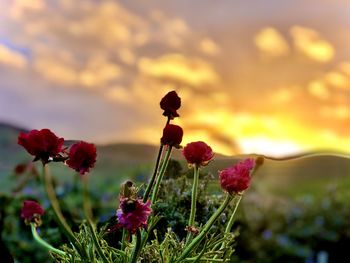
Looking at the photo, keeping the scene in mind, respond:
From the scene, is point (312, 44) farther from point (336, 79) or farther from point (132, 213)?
point (132, 213)

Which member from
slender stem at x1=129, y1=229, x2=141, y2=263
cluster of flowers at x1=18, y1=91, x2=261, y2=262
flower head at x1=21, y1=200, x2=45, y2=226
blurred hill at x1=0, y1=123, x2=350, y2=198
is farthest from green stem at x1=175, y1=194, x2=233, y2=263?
blurred hill at x1=0, y1=123, x2=350, y2=198

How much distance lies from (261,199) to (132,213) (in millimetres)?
2382

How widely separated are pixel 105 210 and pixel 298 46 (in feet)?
3.92

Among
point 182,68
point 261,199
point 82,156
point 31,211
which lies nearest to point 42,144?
point 82,156

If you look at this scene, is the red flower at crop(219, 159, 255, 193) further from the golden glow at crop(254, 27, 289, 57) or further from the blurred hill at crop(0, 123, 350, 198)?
the golden glow at crop(254, 27, 289, 57)

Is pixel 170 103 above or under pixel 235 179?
above

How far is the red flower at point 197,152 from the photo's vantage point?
6.19ft

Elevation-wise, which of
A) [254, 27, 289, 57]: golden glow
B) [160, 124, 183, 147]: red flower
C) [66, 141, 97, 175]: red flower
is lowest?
[66, 141, 97, 175]: red flower

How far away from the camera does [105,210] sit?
3.67 meters

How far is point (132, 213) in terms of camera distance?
1.65 meters

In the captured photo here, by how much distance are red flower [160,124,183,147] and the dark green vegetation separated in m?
1.31

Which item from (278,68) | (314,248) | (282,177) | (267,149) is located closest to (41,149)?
(267,149)

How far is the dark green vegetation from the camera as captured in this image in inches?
142

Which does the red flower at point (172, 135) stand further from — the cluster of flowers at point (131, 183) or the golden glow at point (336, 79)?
the golden glow at point (336, 79)
